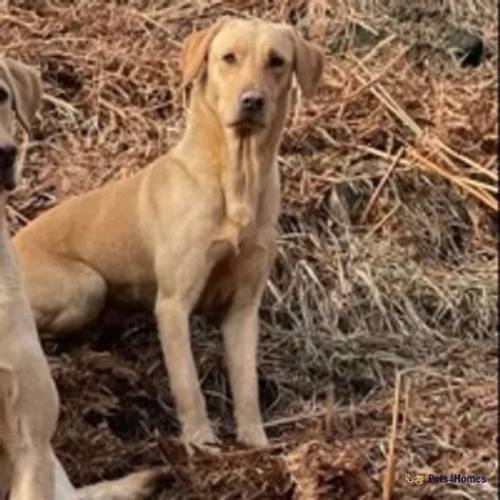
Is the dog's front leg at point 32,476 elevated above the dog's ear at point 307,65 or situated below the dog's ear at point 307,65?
below

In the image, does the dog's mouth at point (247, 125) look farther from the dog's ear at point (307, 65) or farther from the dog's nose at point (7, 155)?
the dog's nose at point (7, 155)

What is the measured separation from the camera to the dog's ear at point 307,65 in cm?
650

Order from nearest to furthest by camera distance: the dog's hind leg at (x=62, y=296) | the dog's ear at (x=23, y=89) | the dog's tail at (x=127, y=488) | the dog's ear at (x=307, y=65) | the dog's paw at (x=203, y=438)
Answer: the dog's ear at (x=23, y=89), the dog's tail at (x=127, y=488), the dog's paw at (x=203, y=438), the dog's ear at (x=307, y=65), the dog's hind leg at (x=62, y=296)

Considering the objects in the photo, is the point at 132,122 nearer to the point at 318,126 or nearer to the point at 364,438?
the point at 318,126

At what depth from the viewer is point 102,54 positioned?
8.52 metres

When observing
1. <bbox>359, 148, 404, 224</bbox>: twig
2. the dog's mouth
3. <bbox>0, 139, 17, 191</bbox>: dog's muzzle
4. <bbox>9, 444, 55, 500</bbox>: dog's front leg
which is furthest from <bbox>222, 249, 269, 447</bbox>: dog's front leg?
<bbox>0, 139, 17, 191</bbox>: dog's muzzle

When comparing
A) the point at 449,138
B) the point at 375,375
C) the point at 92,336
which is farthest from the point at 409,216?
the point at 92,336

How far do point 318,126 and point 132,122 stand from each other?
3.02ft

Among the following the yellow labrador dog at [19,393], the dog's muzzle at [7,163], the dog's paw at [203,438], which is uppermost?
the dog's muzzle at [7,163]

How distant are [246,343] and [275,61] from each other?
3.68 ft

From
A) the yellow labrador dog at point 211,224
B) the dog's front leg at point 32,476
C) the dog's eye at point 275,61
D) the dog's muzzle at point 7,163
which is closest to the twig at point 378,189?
the yellow labrador dog at point 211,224

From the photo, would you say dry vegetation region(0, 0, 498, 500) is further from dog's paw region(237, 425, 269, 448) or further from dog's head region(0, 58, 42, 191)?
dog's head region(0, 58, 42, 191)

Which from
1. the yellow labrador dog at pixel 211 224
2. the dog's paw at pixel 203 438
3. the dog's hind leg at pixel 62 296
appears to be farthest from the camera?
the dog's hind leg at pixel 62 296

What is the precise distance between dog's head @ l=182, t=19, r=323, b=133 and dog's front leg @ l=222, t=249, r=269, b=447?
1.87 ft
